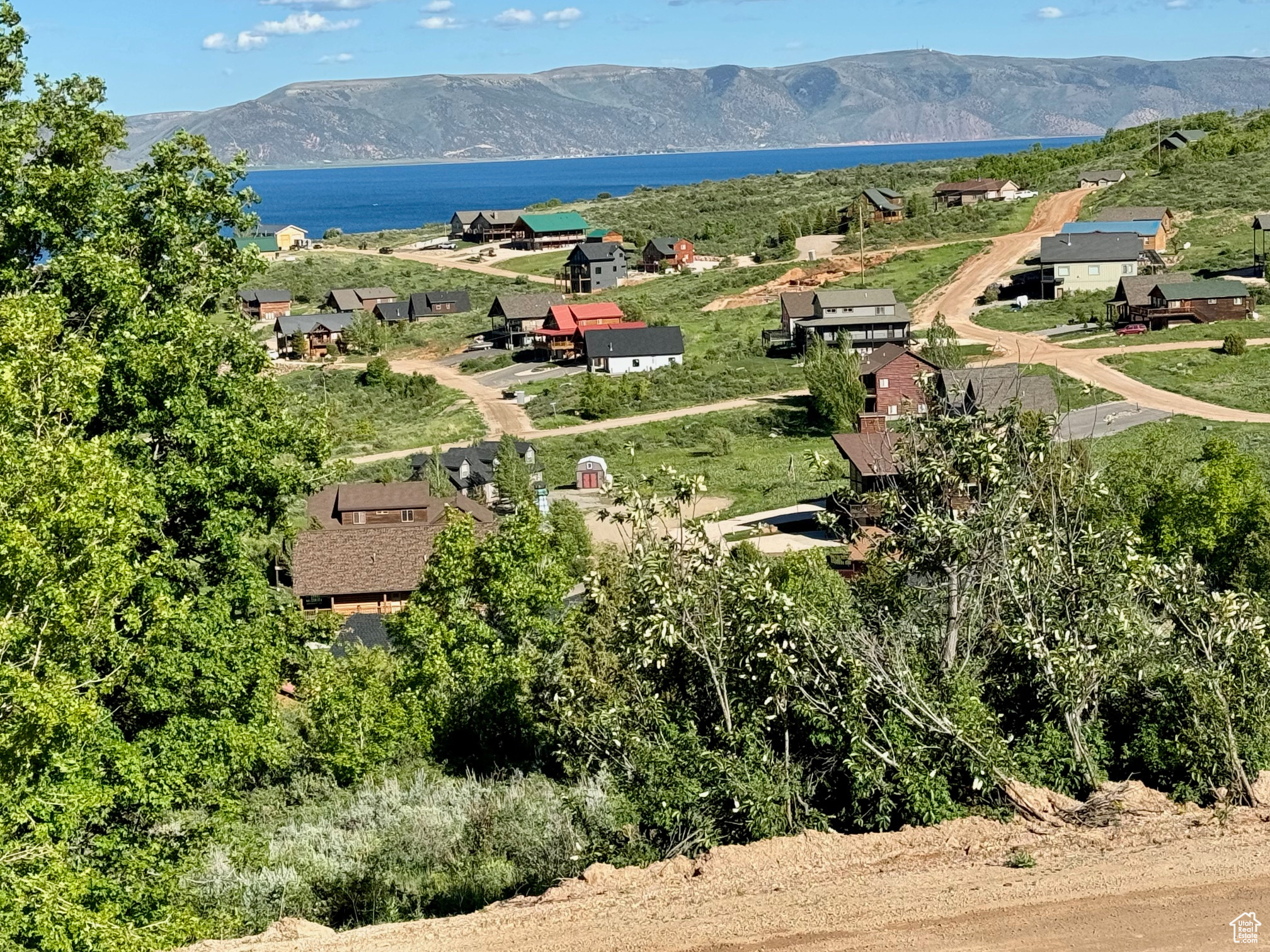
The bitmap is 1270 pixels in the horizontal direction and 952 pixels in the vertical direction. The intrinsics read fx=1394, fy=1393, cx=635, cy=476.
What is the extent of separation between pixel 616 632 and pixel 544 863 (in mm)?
3013

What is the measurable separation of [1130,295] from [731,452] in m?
29.2

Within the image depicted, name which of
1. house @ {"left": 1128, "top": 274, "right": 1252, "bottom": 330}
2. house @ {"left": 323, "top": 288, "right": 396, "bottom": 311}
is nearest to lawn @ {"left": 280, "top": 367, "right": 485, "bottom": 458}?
house @ {"left": 323, "top": 288, "right": 396, "bottom": 311}

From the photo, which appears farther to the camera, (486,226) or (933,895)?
(486,226)

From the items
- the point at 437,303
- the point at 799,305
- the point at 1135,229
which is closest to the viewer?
the point at 799,305

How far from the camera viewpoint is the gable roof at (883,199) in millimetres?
115500

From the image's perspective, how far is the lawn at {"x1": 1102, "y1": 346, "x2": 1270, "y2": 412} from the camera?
196 ft

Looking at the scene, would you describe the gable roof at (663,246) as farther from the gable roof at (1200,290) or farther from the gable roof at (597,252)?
the gable roof at (1200,290)

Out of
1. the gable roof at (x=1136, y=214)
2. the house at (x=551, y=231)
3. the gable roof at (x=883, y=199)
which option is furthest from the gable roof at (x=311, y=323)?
the gable roof at (x=1136, y=214)

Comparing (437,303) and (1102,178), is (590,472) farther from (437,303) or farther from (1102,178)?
(1102,178)

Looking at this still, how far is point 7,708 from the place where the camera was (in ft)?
42.9

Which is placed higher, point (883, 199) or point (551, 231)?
point (883, 199)

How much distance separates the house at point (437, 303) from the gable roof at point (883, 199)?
3653 cm

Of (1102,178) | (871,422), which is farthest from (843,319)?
(1102,178)

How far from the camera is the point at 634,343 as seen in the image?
252 ft
